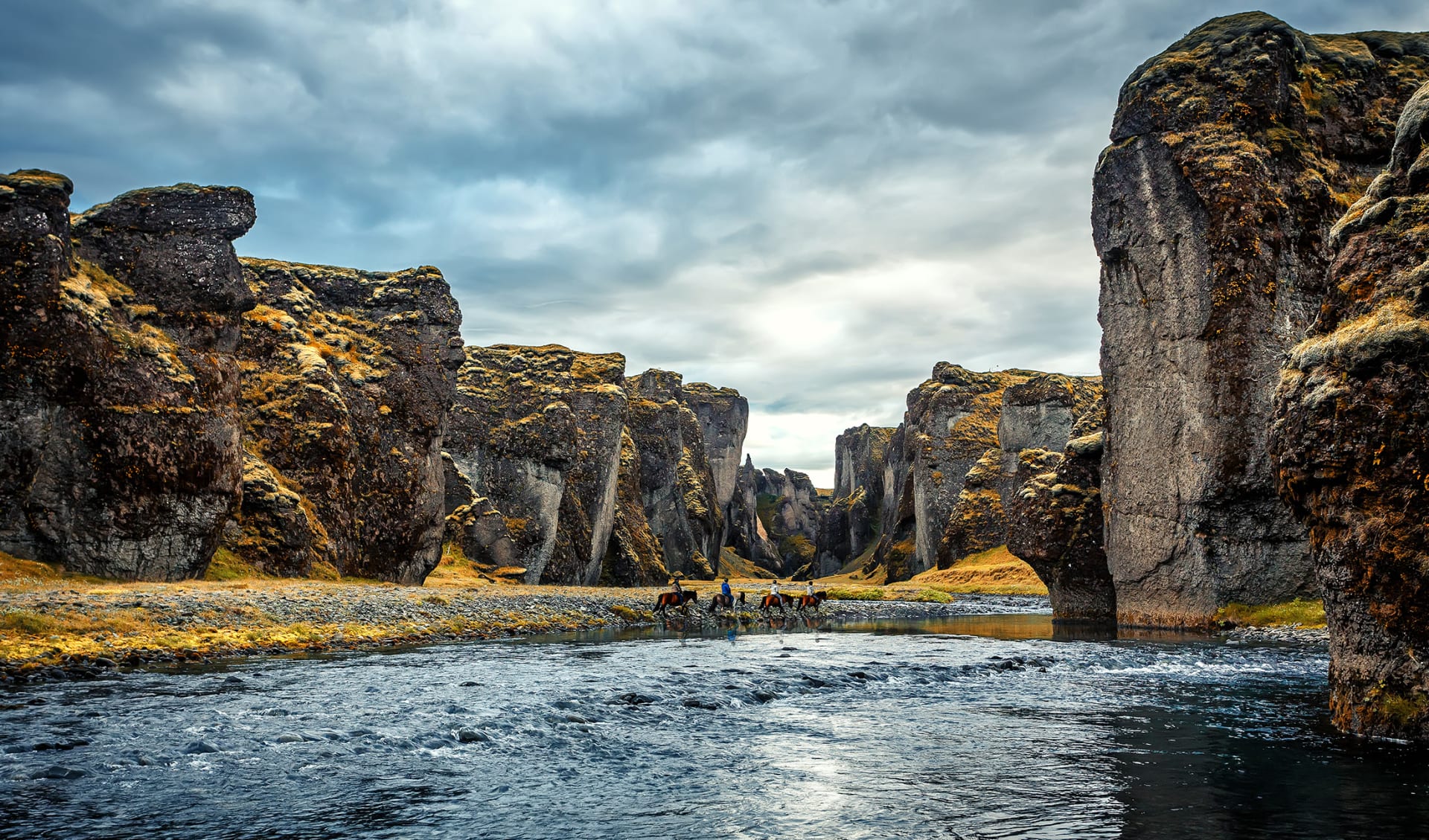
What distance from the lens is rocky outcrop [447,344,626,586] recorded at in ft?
235

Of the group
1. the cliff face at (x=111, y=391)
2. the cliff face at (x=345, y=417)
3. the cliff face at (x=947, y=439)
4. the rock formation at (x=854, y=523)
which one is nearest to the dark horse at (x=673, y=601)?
the cliff face at (x=345, y=417)

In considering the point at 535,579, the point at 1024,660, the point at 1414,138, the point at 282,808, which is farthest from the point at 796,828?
the point at 535,579

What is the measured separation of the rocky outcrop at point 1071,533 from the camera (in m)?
43.4

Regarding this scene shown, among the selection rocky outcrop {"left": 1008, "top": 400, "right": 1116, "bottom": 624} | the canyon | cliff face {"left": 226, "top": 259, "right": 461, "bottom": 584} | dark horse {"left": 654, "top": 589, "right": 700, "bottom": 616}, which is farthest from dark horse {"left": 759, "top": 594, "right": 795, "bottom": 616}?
cliff face {"left": 226, "top": 259, "right": 461, "bottom": 584}

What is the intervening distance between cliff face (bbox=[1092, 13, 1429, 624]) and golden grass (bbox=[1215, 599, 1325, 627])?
0.41m

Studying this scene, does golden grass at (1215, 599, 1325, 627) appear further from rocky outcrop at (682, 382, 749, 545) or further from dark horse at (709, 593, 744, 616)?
rocky outcrop at (682, 382, 749, 545)

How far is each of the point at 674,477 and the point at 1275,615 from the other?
A: 95799 mm

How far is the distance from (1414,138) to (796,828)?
14388 millimetres

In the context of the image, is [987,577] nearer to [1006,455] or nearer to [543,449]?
[1006,455]

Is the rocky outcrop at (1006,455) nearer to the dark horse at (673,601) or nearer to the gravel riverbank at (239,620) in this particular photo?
the dark horse at (673,601)

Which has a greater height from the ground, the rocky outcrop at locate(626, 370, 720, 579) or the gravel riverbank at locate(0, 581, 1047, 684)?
the rocky outcrop at locate(626, 370, 720, 579)

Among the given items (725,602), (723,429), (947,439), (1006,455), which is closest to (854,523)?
(723,429)

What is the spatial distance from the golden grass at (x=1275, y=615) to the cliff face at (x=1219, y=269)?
41 cm

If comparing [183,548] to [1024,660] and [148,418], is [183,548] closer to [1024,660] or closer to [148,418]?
[148,418]
